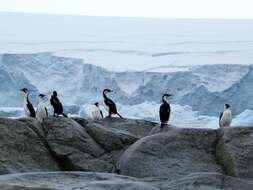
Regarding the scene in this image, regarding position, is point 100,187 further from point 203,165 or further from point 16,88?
point 16,88

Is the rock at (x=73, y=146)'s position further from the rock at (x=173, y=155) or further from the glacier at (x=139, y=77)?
the glacier at (x=139, y=77)

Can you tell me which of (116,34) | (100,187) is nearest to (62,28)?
(116,34)

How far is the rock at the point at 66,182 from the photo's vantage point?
311 centimetres

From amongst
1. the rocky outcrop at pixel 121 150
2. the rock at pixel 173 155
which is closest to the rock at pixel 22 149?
the rocky outcrop at pixel 121 150

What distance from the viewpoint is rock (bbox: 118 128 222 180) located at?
18.2 ft

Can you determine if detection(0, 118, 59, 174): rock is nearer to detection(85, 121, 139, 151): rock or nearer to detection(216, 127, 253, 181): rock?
detection(85, 121, 139, 151): rock

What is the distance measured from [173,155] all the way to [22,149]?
1899mm

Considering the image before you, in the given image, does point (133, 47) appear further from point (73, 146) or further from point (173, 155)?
point (173, 155)

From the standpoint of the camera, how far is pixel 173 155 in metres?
5.79

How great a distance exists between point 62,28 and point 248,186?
35.0 meters

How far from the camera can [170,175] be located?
213 inches

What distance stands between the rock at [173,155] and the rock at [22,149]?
111 cm

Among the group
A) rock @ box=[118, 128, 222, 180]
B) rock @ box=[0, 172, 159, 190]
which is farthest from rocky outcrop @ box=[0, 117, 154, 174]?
rock @ box=[0, 172, 159, 190]

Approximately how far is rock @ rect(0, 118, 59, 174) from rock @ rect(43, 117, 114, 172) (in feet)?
0.50
